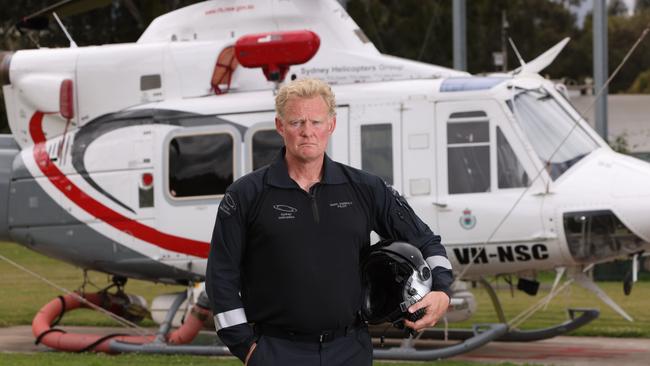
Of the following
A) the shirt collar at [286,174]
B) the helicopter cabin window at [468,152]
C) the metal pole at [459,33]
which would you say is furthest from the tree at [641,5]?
the shirt collar at [286,174]

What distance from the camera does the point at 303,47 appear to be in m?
12.1

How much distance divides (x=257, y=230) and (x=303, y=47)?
735 centimetres

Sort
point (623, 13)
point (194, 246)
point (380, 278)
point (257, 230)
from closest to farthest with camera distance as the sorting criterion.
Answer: point (257, 230)
point (380, 278)
point (194, 246)
point (623, 13)

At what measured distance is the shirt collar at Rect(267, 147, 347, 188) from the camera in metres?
4.95

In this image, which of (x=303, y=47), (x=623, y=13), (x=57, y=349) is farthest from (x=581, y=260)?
(x=623, y=13)

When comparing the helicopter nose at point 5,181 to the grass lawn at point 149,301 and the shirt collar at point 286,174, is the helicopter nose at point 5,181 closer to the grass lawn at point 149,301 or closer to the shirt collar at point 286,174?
the grass lawn at point 149,301

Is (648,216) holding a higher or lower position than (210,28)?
lower

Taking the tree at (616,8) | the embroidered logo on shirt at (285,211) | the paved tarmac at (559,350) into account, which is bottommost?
the paved tarmac at (559,350)

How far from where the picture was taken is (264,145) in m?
12.4

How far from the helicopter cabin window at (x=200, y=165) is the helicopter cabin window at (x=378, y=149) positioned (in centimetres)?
133

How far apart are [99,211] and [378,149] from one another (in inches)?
116

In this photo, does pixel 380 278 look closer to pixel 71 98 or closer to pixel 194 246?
pixel 194 246

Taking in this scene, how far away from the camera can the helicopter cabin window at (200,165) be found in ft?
41.1

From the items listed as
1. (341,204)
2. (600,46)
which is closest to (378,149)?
(341,204)
